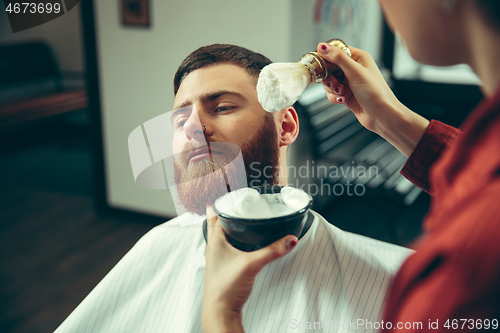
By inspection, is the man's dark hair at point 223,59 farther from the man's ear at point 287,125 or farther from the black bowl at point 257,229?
the black bowl at point 257,229

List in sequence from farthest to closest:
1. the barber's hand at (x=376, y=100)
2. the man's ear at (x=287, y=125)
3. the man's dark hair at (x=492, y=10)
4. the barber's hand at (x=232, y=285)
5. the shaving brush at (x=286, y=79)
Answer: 1. the man's ear at (x=287, y=125)
2. the barber's hand at (x=376, y=100)
3. the shaving brush at (x=286, y=79)
4. the barber's hand at (x=232, y=285)
5. the man's dark hair at (x=492, y=10)

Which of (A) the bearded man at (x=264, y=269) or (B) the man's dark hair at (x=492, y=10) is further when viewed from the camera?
(A) the bearded man at (x=264, y=269)

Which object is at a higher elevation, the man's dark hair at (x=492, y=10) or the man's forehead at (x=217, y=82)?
the man's dark hair at (x=492, y=10)

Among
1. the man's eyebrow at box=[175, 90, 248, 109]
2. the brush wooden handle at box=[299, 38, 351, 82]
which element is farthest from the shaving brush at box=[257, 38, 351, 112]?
the man's eyebrow at box=[175, 90, 248, 109]

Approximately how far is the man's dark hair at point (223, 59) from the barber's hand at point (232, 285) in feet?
1.54

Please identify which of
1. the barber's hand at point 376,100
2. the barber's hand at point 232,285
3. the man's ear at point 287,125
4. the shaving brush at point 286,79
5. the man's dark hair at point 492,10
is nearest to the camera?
the man's dark hair at point 492,10

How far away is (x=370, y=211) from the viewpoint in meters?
2.43

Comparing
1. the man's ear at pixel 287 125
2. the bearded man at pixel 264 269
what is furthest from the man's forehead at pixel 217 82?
the man's ear at pixel 287 125

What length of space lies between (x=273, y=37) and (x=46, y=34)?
466cm

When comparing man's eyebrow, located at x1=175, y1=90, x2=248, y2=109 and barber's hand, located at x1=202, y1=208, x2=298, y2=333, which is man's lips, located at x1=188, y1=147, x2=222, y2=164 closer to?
man's eyebrow, located at x1=175, y1=90, x2=248, y2=109

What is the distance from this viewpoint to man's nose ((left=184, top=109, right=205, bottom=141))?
893 mm

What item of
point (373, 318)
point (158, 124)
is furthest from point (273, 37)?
point (373, 318)

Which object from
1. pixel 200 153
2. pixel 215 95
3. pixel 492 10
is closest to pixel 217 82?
pixel 215 95

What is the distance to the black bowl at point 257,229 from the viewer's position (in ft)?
2.02
